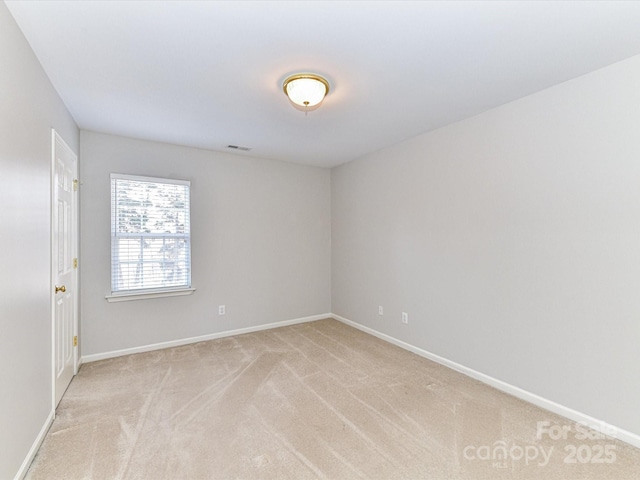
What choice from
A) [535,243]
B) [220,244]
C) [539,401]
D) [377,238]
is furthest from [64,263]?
[539,401]

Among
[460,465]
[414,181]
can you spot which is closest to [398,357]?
[460,465]

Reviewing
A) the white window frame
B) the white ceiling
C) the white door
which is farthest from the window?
the white ceiling

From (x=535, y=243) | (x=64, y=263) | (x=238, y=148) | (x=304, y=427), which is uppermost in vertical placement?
(x=238, y=148)

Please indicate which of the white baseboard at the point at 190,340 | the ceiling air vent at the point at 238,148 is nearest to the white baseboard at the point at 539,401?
the white baseboard at the point at 190,340

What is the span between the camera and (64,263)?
8.72ft

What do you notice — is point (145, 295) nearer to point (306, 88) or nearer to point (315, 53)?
point (306, 88)

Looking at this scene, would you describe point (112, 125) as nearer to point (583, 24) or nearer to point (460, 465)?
point (583, 24)

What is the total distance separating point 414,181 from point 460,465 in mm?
2688

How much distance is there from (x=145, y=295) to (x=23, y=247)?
194cm

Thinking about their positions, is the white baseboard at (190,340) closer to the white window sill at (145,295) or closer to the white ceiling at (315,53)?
the white window sill at (145,295)

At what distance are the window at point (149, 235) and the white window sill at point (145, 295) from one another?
0.02 meters

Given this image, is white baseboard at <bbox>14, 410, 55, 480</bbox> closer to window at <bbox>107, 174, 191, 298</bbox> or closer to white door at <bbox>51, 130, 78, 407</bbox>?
white door at <bbox>51, 130, 78, 407</bbox>

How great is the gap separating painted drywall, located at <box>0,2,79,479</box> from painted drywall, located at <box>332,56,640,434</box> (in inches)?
131

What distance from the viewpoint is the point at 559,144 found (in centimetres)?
233
